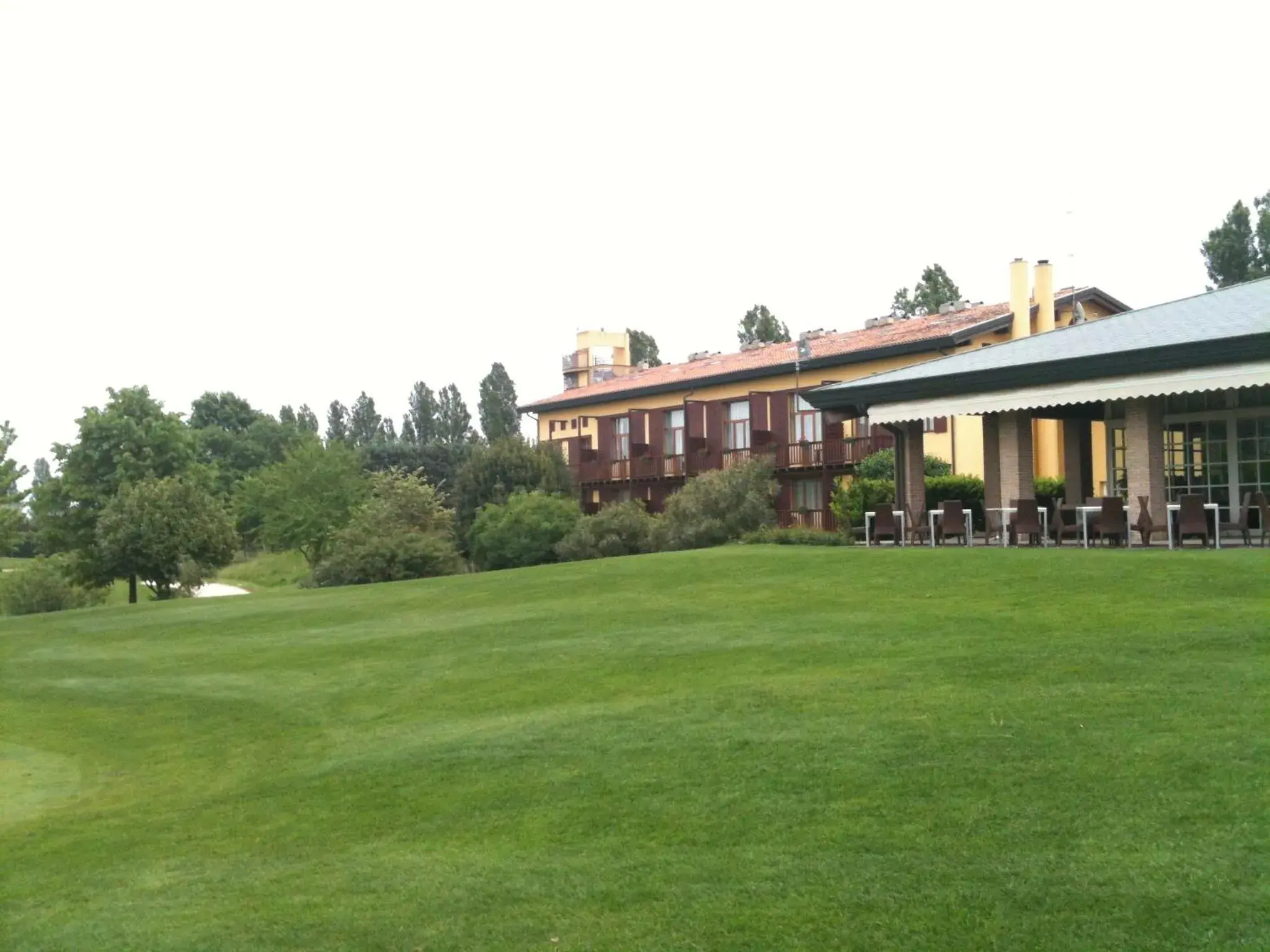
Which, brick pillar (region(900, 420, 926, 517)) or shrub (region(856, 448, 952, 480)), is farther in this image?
shrub (region(856, 448, 952, 480))

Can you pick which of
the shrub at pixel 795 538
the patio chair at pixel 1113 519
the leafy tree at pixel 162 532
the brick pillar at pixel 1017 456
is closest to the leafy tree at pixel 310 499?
the leafy tree at pixel 162 532

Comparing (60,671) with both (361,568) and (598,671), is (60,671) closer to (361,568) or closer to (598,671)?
(598,671)

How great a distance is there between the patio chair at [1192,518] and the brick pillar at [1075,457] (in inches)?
303

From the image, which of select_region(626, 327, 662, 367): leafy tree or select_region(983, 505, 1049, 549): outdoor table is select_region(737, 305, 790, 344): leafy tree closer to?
select_region(626, 327, 662, 367): leafy tree

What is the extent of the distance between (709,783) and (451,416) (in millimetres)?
97150

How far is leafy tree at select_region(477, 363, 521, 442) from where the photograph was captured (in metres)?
92.8

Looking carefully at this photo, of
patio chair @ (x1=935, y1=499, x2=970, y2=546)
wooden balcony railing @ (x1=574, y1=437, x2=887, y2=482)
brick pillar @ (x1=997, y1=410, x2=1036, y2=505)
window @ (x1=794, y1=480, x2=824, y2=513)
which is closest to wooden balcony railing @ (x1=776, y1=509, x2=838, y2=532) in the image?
window @ (x1=794, y1=480, x2=824, y2=513)

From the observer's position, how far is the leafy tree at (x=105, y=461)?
51250 millimetres

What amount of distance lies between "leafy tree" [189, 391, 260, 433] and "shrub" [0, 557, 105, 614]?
46389 mm

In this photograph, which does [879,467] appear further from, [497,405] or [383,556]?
[497,405]

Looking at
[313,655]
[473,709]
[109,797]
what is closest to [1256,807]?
[473,709]

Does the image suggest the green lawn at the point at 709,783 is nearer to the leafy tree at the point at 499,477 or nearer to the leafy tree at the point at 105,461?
the leafy tree at the point at 499,477

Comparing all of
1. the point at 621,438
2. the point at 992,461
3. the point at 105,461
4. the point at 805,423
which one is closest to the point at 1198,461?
the point at 992,461

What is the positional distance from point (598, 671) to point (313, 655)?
576cm
